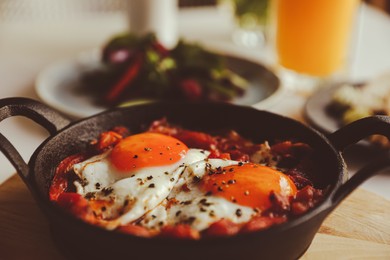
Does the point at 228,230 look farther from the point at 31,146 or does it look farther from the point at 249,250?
the point at 31,146

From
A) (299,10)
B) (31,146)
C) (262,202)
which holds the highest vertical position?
(299,10)

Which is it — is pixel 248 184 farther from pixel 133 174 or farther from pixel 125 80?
pixel 125 80

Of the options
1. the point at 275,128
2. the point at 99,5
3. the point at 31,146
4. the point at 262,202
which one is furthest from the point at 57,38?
the point at 262,202

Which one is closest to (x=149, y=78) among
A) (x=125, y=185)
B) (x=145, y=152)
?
(x=145, y=152)

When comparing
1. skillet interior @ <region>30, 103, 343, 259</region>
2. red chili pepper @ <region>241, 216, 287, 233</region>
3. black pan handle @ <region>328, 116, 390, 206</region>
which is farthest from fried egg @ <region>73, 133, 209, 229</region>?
black pan handle @ <region>328, 116, 390, 206</region>

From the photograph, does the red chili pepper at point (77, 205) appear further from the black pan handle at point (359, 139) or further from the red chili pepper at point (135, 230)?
the black pan handle at point (359, 139)

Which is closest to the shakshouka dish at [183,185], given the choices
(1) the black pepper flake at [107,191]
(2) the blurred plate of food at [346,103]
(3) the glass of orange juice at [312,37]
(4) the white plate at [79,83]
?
(1) the black pepper flake at [107,191]

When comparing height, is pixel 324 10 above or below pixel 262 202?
above
